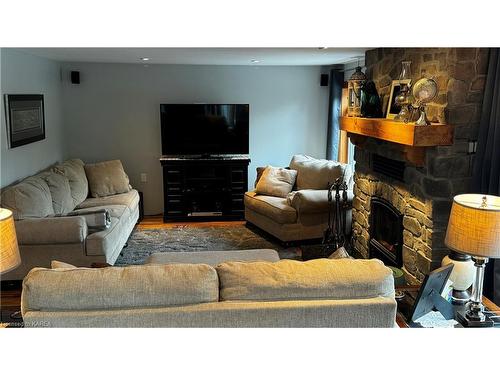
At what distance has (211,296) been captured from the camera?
1.90 metres

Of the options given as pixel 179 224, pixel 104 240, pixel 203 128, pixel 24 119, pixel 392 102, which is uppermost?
pixel 392 102

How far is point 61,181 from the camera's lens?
465cm

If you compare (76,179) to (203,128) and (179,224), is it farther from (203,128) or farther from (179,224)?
(203,128)

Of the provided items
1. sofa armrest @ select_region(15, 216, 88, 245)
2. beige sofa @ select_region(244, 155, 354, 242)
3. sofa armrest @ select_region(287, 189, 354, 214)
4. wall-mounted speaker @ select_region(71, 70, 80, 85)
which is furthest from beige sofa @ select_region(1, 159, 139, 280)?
wall-mounted speaker @ select_region(71, 70, 80, 85)

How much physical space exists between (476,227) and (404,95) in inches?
69.2

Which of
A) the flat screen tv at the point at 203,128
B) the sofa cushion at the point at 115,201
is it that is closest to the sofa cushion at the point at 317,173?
the flat screen tv at the point at 203,128

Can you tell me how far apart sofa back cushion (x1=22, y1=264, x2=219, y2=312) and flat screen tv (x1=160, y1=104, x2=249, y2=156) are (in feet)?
14.3

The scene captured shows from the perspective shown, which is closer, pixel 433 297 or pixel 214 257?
pixel 433 297

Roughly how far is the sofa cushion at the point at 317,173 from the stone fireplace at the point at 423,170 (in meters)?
0.88

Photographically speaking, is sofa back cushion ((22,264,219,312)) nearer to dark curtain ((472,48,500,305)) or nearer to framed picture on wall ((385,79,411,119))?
dark curtain ((472,48,500,305))

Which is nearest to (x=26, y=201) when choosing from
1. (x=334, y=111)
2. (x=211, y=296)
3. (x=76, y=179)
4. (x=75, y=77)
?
(x=76, y=179)
